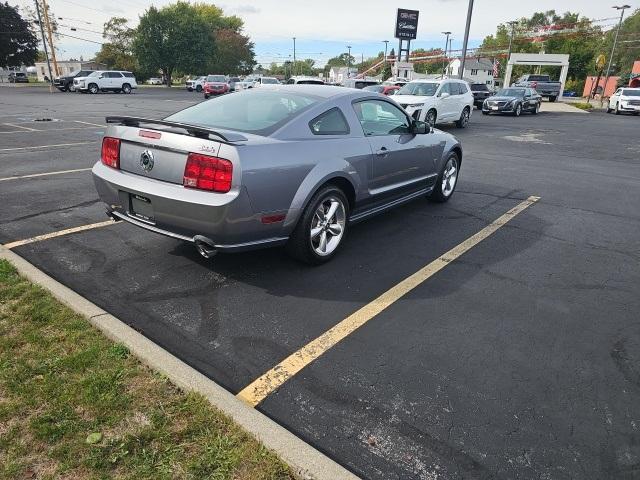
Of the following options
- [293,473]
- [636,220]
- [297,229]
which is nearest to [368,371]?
[293,473]

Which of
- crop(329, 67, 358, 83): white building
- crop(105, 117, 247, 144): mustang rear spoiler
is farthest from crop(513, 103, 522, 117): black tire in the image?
crop(105, 117, 247, 144): mustang rear spoiler

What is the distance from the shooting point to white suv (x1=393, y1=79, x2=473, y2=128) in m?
15.4

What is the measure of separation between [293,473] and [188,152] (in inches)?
90.1

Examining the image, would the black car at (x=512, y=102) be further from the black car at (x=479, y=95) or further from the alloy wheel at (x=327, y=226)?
the alloy wheel at (x=327, y=226)

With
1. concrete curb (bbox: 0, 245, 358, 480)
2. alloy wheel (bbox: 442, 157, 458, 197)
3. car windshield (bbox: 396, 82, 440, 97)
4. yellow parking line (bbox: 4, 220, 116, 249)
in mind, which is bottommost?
yellow parking line (bbox: 4, 220, 116, 249)

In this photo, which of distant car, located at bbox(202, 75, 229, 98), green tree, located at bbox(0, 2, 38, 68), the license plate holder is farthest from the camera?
green tree, located at bbox(0, 2, 38, 68)

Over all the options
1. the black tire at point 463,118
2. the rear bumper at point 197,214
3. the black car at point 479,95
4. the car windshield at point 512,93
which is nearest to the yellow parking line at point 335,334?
the rear bumper at point 197,214

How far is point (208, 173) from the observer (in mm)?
3348

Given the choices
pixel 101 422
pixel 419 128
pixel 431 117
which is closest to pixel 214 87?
pixel 431 117

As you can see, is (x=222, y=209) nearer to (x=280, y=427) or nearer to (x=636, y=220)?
(x=280, y=427)

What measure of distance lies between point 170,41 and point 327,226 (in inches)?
2585

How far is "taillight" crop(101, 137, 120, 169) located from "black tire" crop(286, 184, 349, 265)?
159 cm

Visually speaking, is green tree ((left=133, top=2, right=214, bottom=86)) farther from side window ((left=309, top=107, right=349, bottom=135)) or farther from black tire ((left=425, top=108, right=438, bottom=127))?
side window ((left=309, top=107, right=349, bottom=135))

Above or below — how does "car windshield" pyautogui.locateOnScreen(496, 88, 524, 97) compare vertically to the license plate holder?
below
